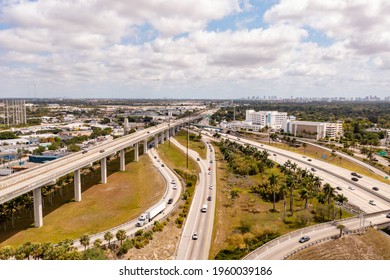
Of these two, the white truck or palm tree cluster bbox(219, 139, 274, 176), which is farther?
palm tree cluster bbox(219, 139, 274, 176)

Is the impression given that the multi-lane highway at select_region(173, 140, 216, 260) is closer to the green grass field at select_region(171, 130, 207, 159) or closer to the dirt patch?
the dirt patch

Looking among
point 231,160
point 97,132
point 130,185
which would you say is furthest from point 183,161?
point 97,132

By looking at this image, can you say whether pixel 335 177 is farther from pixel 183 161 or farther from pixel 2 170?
pixel 2 170

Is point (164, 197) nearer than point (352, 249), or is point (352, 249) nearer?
point (352, 249)

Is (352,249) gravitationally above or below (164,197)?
below

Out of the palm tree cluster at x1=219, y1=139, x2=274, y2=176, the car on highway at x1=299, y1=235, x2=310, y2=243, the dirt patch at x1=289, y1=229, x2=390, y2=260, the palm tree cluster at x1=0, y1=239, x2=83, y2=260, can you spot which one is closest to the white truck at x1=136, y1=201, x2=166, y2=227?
the palm tree cluster at x1=0, y1=239, x2=83, y2=260

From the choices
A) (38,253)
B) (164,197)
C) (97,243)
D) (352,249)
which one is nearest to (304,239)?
(352,249)

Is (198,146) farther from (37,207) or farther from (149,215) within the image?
(37,207)

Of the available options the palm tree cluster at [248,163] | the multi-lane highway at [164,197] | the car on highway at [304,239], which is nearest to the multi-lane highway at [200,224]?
the multi-lane highway at [164,197]
